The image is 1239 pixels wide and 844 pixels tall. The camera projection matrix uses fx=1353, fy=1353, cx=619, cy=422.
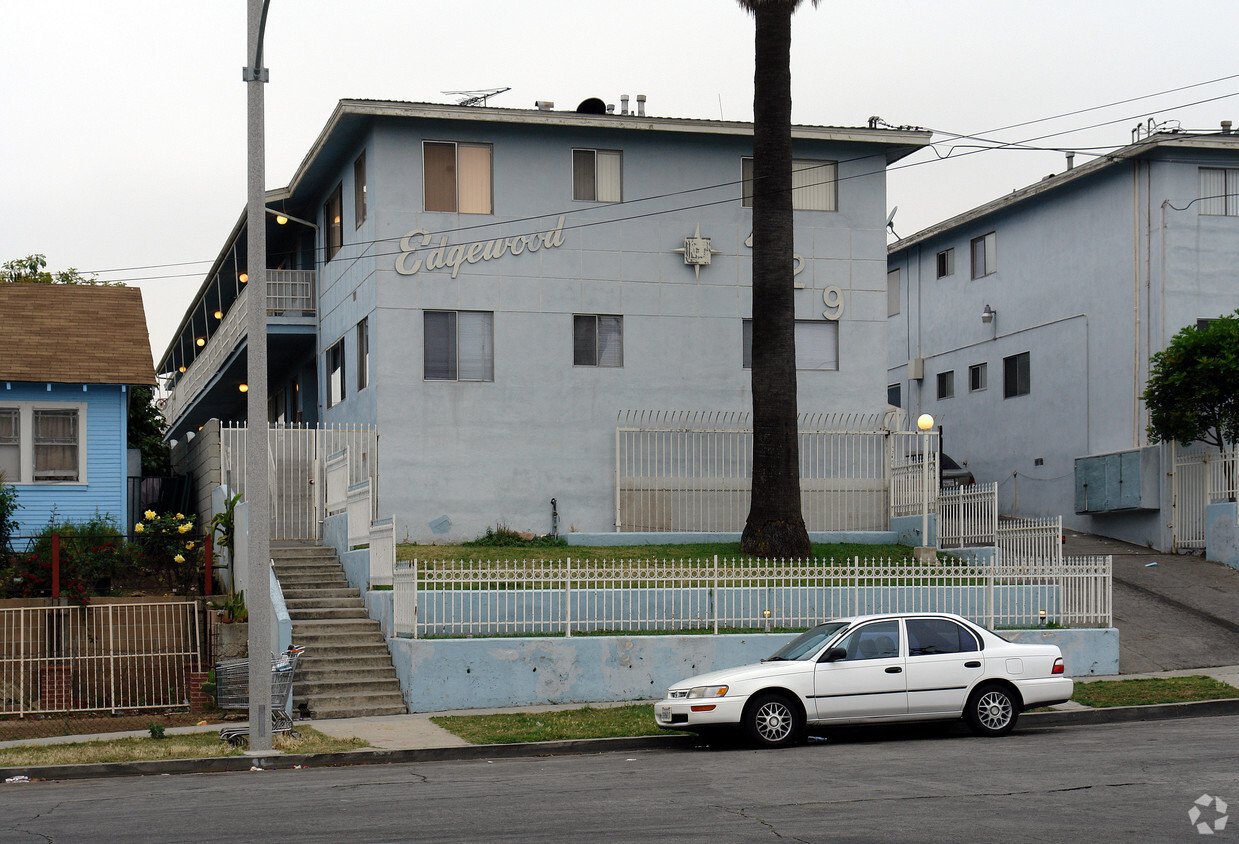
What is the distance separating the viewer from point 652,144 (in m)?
26.0

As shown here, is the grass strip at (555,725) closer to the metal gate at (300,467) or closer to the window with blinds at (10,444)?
the metal gate at (300,467)

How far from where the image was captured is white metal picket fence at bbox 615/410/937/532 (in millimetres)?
25219

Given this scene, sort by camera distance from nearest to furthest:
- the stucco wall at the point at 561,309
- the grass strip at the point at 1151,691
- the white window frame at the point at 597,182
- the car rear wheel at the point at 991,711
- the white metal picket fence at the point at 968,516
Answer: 1. the car rear wheel at the point at 991,711
2. the grass strip at the point at 1151,691
3. the white metal picket fence at the point at 968,516
4. the stucco wall at the point at 561,309
5. the white window frame at the point at 597,182

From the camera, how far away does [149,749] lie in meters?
14.1

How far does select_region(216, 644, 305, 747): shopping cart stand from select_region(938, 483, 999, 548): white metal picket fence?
39.7 ft

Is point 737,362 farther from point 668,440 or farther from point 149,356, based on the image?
point 149,356

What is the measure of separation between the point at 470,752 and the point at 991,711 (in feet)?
18.1

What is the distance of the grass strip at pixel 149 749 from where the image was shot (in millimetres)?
13586

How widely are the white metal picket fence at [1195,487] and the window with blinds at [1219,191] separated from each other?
5.58 m

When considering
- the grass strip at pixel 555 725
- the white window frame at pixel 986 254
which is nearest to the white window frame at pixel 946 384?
the white window frame at pixel 986 254

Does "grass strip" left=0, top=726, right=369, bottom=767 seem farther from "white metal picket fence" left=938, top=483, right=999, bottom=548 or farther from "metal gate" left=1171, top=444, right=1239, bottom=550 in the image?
"metal gate" left=1171, top=444, right=1239, bottom=550

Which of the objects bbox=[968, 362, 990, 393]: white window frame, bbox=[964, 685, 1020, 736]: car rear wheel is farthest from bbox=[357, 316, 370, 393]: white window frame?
bbox=[968, 362, 990, 393]: white window frame

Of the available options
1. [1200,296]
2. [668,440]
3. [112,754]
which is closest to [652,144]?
[668,440]

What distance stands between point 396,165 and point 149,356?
219 inches
